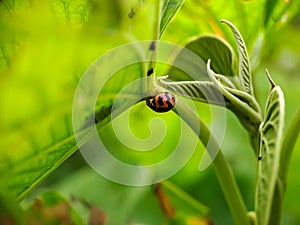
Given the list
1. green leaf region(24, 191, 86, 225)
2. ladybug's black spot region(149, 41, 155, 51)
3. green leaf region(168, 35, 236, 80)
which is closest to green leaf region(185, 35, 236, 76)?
green leaf region(168, 35, 236, 80)

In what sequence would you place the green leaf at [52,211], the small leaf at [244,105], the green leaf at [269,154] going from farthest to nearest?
the green leaf at [52,211], the small leaf at [244,105], the green leaf at [269,154]

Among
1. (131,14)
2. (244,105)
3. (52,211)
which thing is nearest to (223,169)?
(244,105)

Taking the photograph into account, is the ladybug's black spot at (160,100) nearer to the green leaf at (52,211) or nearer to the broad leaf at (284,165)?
the broad leaf at (284,165)

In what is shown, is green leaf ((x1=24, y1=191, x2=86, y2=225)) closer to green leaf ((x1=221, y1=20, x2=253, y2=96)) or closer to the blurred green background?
the blurred green background

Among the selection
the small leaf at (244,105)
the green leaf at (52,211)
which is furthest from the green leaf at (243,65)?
the green leaf at (52,211)

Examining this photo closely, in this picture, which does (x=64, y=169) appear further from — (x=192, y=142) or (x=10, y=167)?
(x=10, y=167)

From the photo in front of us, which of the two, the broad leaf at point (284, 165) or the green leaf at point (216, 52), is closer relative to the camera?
the broad leaf at point (284, 165)
